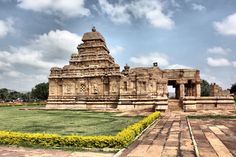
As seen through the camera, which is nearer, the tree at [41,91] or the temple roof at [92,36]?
the temple roof at [92,36]

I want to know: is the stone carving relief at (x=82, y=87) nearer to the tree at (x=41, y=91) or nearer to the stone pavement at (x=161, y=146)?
the stone pavement at (x=161, y=146)

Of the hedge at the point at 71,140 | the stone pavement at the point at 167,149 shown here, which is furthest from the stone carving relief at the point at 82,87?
the stone pavement at the point at 167,149

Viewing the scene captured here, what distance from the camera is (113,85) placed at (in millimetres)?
31156

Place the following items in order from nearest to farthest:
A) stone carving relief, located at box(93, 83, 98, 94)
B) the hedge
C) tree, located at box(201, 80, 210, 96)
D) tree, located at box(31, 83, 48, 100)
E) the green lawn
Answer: the hedge
the green lawn
stone carving relief, located at box(93, 83, 98, 94)
tree, located at box(201, 80, 210, 96)
tree, located at box(31, 83, 48, 100)

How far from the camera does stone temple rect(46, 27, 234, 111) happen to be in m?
25.5

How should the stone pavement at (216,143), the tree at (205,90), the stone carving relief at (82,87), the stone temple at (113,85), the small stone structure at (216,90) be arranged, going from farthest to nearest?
the tree at (205,90)
the stone carving relief at (82,87)
the small stone structure at (216,90)
the stone temple at (113,85)
the stone pavement at (216,143)

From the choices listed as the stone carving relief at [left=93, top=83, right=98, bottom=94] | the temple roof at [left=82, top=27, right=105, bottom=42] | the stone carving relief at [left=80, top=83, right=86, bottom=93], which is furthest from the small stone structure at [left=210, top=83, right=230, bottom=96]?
the temple roof at [left=82, top=27, right=105, bottom=42]

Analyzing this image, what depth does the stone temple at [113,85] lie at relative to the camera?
2550 centimetres

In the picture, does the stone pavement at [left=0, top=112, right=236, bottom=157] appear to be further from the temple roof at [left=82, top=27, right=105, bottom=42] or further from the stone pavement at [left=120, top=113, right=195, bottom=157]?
the temple roof at [left=82, top=27, right=105, bottom=42]

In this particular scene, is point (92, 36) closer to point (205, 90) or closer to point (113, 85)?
point (113, 85)

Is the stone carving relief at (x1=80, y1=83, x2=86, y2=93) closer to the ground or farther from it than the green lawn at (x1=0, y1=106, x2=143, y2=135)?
farther from it

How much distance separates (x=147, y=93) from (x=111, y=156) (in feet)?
65.3

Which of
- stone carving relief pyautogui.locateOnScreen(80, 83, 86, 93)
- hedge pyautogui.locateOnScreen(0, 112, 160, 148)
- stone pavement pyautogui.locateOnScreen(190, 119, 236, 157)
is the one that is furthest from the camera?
stone carving relief pyautogui.locateOnScreen(80, 83, 86, 93)

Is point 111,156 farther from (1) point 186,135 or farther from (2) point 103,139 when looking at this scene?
(1) point 186,135
